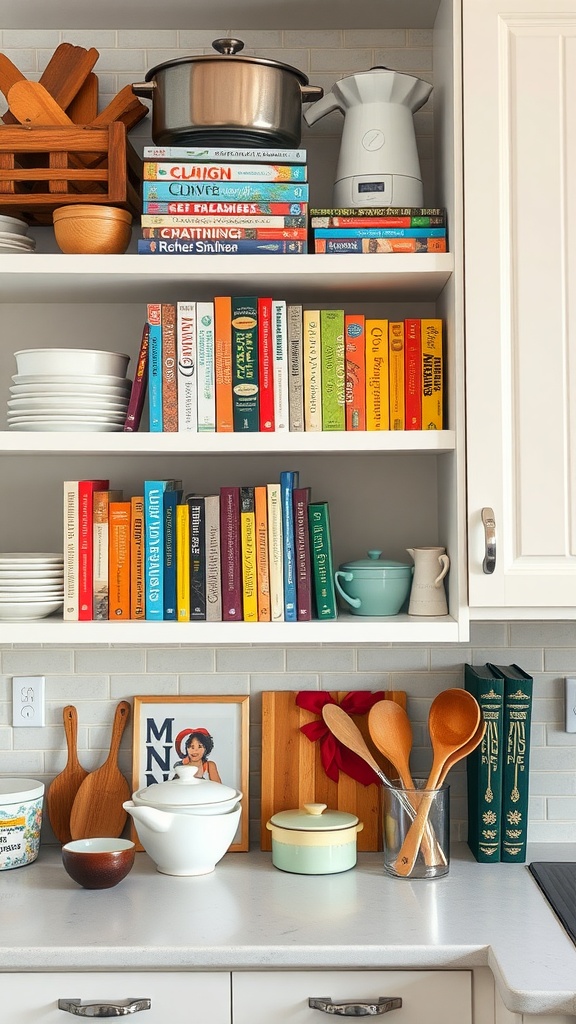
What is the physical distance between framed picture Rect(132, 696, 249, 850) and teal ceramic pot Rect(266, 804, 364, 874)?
0.62 feet

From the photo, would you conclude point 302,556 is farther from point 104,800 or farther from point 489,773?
point 104,800

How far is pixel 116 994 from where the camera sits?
1505 mm

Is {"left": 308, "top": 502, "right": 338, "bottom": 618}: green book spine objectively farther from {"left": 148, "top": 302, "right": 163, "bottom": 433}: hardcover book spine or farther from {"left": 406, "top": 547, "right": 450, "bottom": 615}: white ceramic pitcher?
{"left": 148, "top": 302, "right": 163, "bottom": 433}: hardcover book spine

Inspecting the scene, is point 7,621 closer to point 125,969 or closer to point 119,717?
point 119,717

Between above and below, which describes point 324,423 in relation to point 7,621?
above

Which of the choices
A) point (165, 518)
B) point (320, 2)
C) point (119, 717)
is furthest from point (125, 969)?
point (320, 2)

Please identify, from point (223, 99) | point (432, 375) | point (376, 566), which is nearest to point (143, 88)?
point (223, 99)

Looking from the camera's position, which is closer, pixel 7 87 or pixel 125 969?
pixel 125 969

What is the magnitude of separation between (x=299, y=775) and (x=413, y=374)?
0.83 m

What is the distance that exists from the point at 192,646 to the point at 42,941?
66 centimetres

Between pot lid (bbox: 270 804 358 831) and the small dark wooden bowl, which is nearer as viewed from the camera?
the small dark wooden bowl

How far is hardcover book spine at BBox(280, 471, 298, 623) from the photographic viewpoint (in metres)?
1.76

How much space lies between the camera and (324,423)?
176 centimetres

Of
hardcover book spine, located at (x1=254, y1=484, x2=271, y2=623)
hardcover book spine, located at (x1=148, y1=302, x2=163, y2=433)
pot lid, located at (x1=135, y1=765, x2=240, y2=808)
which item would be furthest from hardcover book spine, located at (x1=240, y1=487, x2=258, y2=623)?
pot lid, located at (x1=135, y1=765, x2=240, y2=808)
